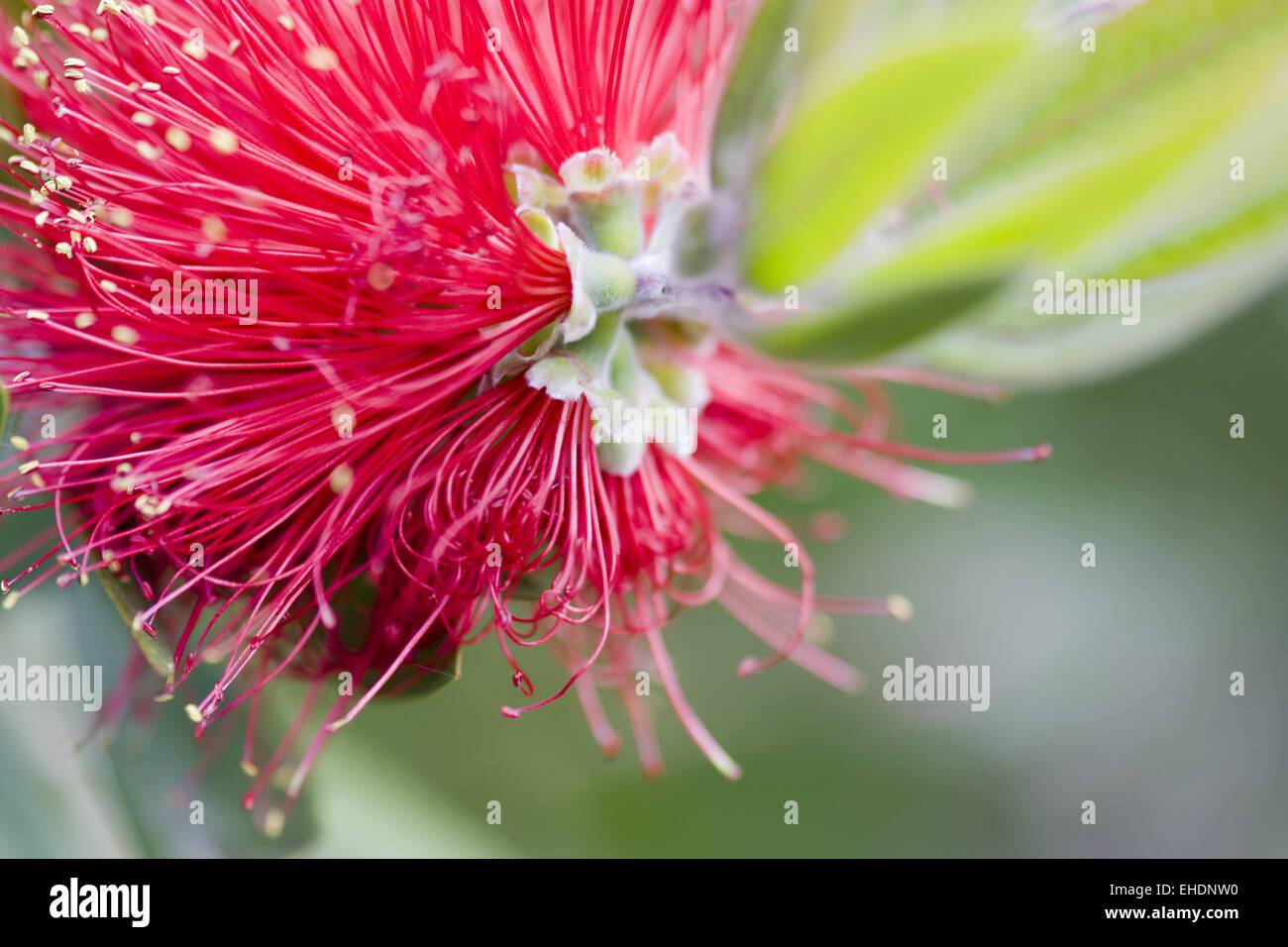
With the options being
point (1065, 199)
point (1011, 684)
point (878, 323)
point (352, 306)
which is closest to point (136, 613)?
point (352, 306)

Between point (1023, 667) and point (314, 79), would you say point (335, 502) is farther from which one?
point (1023, 667)

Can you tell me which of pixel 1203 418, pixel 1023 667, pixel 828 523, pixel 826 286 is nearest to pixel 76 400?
pixel 826 286

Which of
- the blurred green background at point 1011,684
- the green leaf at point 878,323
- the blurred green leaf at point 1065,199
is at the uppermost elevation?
the blurred green leaf at point 1065,199

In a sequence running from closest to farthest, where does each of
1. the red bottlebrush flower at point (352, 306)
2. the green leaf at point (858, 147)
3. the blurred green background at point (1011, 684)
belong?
Result: the green leaf at point (858, 147), the red bottlebrush flower at point (352, 306), the blurred green background at point (1011, 684)

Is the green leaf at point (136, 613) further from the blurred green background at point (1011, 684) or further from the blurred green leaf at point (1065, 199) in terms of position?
the blurred green background at point (1011, 684)

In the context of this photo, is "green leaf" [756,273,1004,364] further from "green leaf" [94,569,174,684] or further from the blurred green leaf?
"green leaf" [94,569,174,684]

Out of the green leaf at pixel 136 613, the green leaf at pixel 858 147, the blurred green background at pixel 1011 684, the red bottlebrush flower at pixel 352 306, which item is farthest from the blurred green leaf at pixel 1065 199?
the blurred green background at pixel 1011 684
